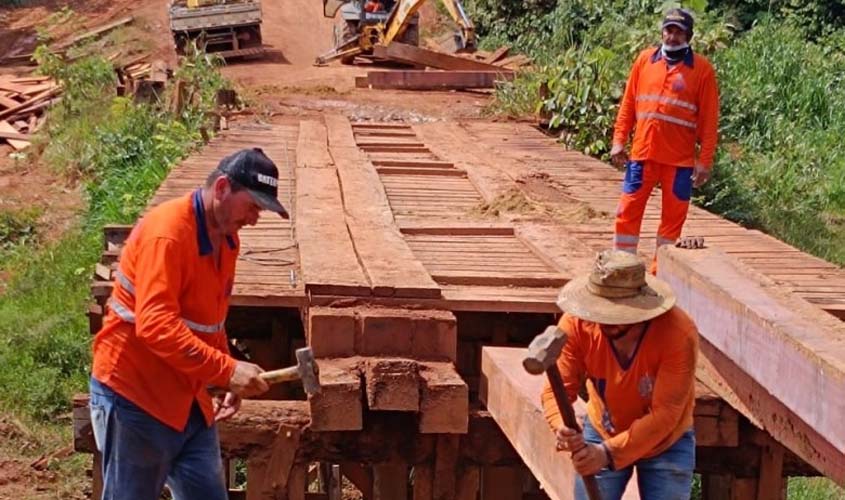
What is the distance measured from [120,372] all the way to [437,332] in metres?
1.70

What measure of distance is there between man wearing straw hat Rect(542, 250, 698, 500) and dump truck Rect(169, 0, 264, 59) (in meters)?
19.5

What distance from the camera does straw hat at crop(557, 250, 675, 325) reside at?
14.4ft

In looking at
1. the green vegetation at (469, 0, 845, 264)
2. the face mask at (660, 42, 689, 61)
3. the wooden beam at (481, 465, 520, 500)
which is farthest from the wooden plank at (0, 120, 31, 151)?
the wooden beam at (481, 465, 520, 500)

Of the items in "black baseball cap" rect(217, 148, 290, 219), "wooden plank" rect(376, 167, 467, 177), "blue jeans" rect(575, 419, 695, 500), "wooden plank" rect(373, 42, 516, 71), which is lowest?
"wooden plank" rect(373, 42, 516, 71)

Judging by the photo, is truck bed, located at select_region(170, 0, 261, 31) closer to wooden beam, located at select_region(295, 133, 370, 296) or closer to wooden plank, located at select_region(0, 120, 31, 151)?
Result: wooden plank, located at select_region(0, 120, 31, 151)

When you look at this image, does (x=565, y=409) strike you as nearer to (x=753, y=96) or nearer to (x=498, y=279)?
(x=498, y=279)

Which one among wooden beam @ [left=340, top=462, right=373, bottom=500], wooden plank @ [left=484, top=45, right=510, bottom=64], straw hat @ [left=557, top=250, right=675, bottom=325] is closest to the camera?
straw hat @ [left=557, top=250, right=675, bottom=325]

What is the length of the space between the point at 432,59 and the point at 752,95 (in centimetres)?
478

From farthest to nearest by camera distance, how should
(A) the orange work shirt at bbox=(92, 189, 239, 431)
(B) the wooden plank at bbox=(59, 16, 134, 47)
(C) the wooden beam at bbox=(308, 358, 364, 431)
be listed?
1. (B) the wooden plank at bbox=(59, 16, 134, 47)
2. (C) the wooden beam at bbox=(308, 358, 364, 431)
3. (A) the orange work shirt at bbox=(92, 189, 239, 431)

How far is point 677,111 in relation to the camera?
313 inches

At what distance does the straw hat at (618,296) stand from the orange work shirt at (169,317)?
46.7 inches

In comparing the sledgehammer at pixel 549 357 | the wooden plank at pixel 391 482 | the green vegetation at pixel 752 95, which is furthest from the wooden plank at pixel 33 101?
the sledgehammer at pixel 549 357

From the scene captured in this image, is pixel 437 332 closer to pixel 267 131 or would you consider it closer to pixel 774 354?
pixel 774 354

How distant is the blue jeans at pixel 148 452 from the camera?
477cm
